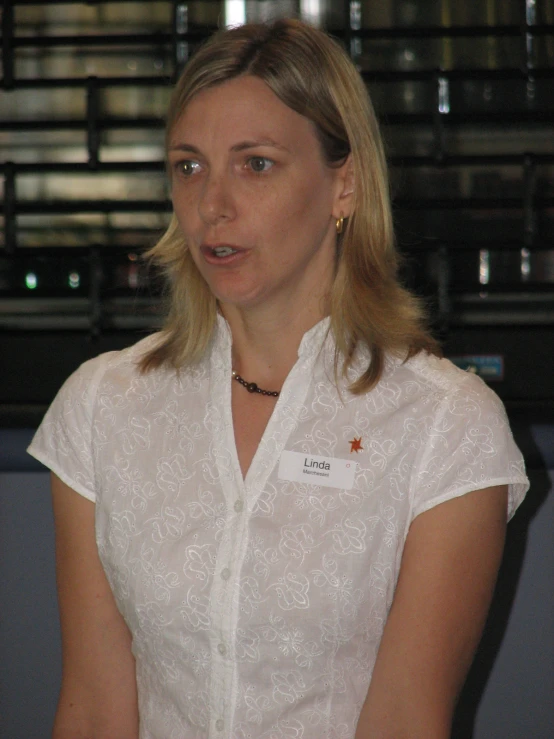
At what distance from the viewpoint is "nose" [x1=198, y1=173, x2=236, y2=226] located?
142 centimetres

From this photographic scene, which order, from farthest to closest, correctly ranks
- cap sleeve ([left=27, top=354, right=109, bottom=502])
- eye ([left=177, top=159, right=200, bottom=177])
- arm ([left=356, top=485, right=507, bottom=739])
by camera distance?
1. cap sleeve ([left=27, top=354, right=109, bottom=502])
2. eye ([left=177, top=159, right=200, bottom=177])
3. arm ([left=356, top=485, right=507, bottom=739])

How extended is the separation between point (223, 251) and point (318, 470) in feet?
1.18

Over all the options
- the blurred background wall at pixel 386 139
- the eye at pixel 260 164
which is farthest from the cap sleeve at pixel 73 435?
the blurred background wall at pixel 386 139

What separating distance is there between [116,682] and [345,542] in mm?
467

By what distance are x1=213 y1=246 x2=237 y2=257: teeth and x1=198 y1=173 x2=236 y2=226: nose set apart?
4 cm

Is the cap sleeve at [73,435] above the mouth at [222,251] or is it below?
below

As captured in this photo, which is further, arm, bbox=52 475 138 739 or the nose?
arm, bbox=52 475 138 739

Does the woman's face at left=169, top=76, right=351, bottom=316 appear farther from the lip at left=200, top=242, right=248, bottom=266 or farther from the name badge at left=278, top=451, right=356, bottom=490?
the name badge at left=278, top=451, right=356, bottom=490

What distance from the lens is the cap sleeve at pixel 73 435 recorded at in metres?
1.60

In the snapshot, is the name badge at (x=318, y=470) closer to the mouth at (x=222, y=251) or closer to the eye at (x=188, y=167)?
the mouth at (x=222, y=251)

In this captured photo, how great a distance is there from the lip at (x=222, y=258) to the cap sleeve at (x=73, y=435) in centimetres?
34

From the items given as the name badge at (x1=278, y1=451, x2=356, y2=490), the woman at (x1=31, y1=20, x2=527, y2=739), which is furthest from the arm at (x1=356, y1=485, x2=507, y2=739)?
the name badge at (x1=278, y1=451, x2=356, y2=490)

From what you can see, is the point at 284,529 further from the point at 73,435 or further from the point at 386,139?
the point at 386,139

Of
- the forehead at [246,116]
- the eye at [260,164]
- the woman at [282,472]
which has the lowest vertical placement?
the woman at [282,472]
